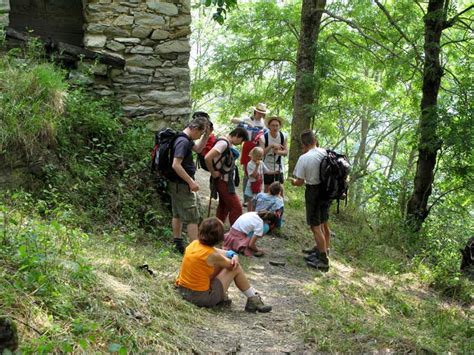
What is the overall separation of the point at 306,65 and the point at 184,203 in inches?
240

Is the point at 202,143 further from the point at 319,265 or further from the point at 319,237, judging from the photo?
the point at 319,265

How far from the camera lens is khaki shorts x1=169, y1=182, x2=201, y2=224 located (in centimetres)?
634

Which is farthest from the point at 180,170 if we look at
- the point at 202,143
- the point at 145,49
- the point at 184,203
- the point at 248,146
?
the point at 145,49

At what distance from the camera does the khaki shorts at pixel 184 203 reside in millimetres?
6336

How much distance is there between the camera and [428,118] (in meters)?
8.88

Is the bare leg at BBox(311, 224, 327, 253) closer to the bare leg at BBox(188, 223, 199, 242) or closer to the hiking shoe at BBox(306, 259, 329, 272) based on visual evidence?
the hiking shoe at BBox(306, 259, 329, 272)

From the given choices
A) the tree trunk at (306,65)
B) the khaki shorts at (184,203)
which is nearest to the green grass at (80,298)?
the khaki shorts at (184,203)

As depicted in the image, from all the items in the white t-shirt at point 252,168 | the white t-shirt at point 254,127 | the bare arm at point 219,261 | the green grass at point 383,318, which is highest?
the white t-shirt at point 254,127

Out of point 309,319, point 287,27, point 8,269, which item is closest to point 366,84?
point 287,27

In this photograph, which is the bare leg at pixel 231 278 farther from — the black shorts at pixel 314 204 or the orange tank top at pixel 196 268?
the black shorts at pixel 314 204

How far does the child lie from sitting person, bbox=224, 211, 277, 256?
623mm

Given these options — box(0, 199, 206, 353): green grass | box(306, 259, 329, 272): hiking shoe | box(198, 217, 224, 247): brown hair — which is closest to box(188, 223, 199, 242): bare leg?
box(0, 199, 206, 353): green grass

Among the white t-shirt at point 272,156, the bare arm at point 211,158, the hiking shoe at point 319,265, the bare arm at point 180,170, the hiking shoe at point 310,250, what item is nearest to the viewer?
the bare arm at point 180,170

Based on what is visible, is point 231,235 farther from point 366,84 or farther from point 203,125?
point 366,84
